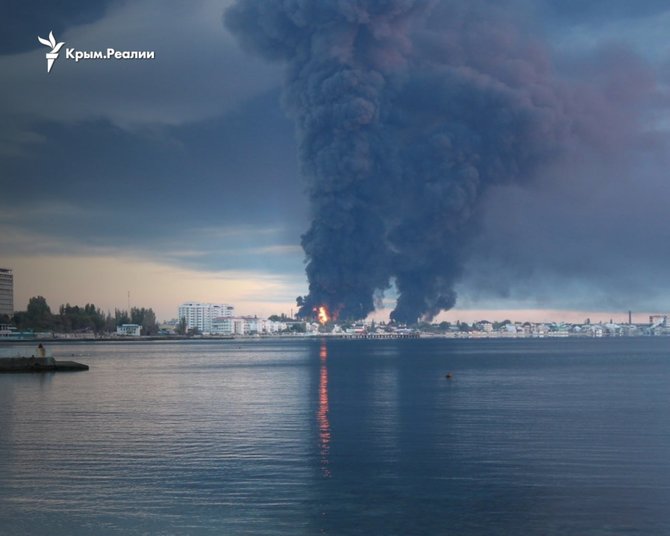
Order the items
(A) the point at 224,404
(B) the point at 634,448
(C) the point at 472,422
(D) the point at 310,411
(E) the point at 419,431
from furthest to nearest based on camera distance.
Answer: (A) the point at 224,404 < (D) the point at 310,411 < (C) the point at 472,422 < (E) the point at 419,431 < (B) the point at 634,448

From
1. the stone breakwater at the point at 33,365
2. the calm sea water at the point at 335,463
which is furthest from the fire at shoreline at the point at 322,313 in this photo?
the calm sea water at the point at 335,463

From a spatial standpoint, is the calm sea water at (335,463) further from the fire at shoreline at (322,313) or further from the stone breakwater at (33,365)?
the fire at shoreline at (322,313)

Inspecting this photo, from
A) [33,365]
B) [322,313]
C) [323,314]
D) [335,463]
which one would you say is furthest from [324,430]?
[323,314]

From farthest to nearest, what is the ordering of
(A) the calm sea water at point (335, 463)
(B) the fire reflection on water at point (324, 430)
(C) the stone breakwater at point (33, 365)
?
(C) the stone breakwater at point (33, 365), (B) the fire reflection on water at point (324, 430), (A) the calm sea water at point (335, 463)

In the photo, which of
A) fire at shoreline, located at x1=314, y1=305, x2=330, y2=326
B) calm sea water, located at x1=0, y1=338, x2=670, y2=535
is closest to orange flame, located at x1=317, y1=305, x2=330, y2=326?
fire at shoreline, located at x1=314, y1=305, x2=330, y2=326

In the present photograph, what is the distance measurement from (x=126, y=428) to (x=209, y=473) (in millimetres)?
11345

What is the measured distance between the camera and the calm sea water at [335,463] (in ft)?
64.4

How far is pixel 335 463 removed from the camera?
26859mm

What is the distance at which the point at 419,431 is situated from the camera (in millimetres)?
34312

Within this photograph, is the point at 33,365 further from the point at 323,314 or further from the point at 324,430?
the point at 323,314

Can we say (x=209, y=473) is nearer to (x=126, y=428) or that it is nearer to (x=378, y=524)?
(x=378, y=524)

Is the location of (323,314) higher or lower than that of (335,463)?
higher

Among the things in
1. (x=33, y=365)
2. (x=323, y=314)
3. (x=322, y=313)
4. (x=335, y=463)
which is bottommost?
(x=335, y=463)

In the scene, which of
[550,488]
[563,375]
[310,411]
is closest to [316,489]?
[550,488]
